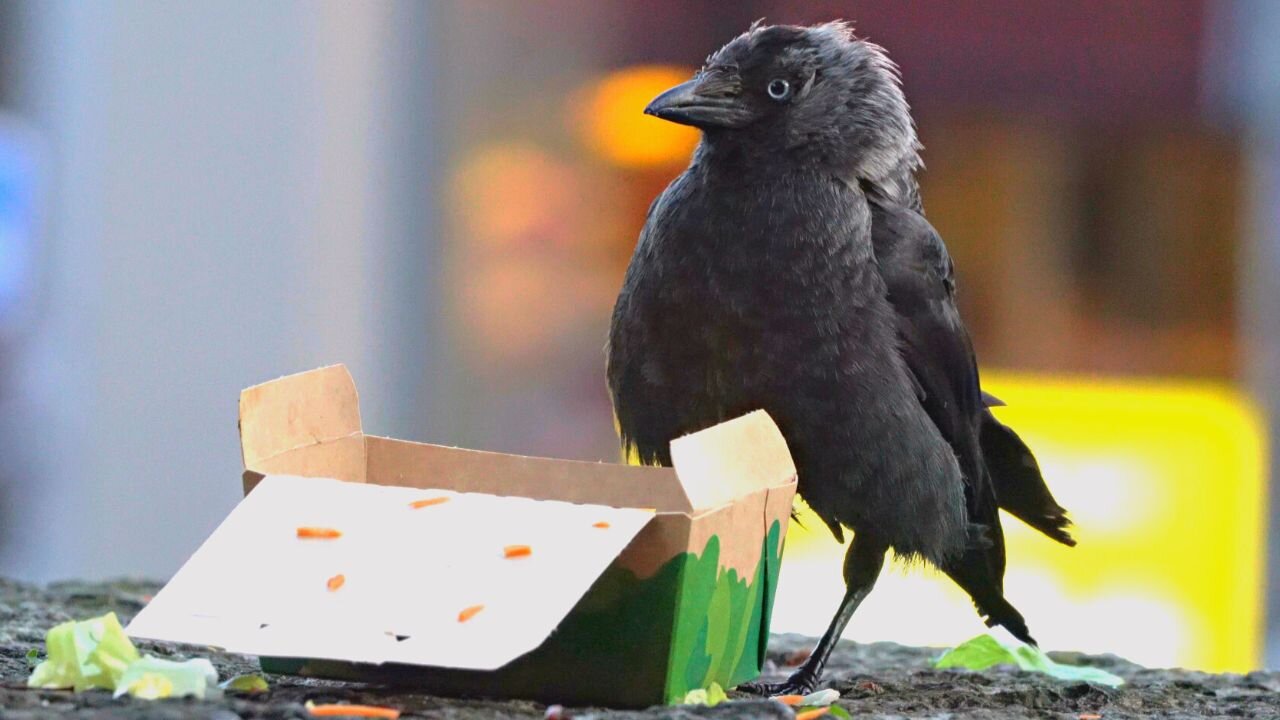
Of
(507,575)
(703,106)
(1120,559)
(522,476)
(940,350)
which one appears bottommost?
(1120,559)

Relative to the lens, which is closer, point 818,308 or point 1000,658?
point 818,308

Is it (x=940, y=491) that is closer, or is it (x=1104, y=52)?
(x=940, y=491)

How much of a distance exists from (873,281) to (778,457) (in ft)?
2.47

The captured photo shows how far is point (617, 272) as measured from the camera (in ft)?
25.3

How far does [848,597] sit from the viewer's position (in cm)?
365

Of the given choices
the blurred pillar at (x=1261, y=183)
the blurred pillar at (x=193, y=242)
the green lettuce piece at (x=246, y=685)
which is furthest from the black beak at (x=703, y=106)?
the blurred pillar at (x=1261, y=183)

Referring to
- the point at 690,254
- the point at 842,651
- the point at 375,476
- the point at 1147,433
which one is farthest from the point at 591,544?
the point at 1147,433

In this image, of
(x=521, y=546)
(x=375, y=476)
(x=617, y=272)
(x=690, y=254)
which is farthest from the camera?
(x=617, y=272)

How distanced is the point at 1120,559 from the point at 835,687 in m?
4.01

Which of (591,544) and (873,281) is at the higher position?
(873,281)

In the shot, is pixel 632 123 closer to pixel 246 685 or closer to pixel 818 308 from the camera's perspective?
pixel 818 308

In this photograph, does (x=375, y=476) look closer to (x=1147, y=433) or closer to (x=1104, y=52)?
(x=1147, y=433)

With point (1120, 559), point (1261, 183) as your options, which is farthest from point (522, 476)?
point (1261, 183)

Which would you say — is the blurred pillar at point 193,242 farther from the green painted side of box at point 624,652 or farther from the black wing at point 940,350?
the green painted side of box at point 624,652
